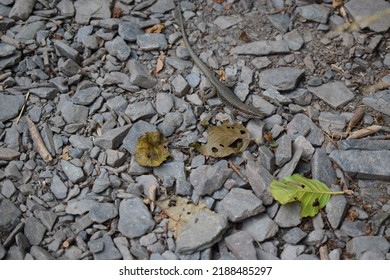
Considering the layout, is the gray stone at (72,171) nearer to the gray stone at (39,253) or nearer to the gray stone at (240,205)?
the gray stone at (39,253)

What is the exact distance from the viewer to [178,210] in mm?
3555

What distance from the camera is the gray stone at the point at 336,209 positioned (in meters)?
3.45

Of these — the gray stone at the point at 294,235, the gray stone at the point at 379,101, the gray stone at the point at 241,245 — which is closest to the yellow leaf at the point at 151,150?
the gray stone at the point at 241,245

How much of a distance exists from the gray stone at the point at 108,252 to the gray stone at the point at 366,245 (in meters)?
1.51

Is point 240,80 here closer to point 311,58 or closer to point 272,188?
point 311,58

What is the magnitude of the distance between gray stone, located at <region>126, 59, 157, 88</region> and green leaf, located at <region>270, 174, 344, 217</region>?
55.5 inches

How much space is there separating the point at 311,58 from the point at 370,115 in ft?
2.43

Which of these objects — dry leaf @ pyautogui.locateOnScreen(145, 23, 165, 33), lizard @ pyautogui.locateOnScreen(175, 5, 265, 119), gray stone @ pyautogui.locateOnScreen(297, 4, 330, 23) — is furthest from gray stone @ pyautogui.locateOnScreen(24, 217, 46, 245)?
gray stone @ pyautogui.locateOnScreen(297, 4, 330, 23)

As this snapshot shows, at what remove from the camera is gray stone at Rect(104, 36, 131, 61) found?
4438mm

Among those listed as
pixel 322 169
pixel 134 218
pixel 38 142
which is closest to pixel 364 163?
pixel 322 169

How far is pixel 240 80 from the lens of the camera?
14.4ft

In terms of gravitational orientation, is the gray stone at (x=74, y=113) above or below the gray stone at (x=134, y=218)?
above

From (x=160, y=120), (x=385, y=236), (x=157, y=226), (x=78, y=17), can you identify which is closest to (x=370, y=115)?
(x=385, y=236)

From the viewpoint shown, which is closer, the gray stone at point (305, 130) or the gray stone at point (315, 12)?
the gray stone at point (305, 130)
